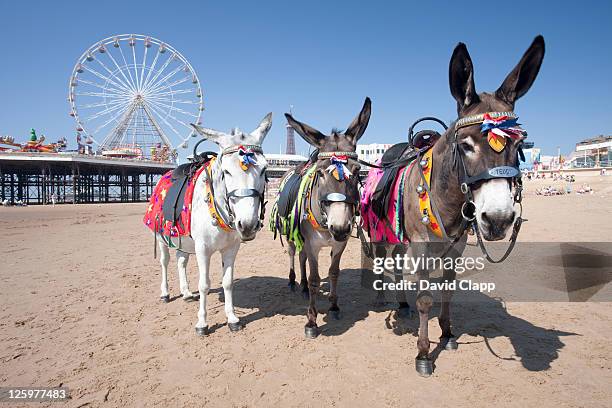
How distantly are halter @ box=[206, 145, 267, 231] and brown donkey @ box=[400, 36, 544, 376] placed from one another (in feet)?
6.01

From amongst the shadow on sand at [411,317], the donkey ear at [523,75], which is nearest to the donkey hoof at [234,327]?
the shadow on sand at [411,317]

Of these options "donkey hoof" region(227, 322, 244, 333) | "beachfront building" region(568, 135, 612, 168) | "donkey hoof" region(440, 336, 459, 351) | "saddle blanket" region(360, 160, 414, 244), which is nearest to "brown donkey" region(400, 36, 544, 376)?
"saddle blanket" region(360, 160, 414, 244)

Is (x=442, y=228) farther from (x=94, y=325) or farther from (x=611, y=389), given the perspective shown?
(x=94, y=325)

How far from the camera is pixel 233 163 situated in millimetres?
3480

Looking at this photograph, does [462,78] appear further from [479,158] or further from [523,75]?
[479,158]

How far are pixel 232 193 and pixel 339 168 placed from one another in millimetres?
1214

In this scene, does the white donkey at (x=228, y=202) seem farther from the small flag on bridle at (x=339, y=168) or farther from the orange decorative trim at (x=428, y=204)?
the orange decorative trim at (x=428, y=204)

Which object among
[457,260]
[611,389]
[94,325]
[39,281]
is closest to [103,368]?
[94,325]

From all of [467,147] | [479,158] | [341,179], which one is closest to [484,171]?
[479,158]

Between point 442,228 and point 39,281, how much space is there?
7768 mm

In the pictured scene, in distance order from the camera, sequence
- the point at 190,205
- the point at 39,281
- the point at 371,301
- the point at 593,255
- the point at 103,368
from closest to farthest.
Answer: the point at 103,368
the point at 190,205
the point at 371,301
the point at 39,281
the point at 593,255

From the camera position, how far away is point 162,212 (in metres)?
4.73

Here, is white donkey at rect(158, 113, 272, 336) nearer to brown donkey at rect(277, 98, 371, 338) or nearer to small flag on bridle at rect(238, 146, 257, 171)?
small flag on bridle at rect(238, 146, 257, 171)

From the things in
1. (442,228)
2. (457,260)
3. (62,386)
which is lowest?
(62,386)
